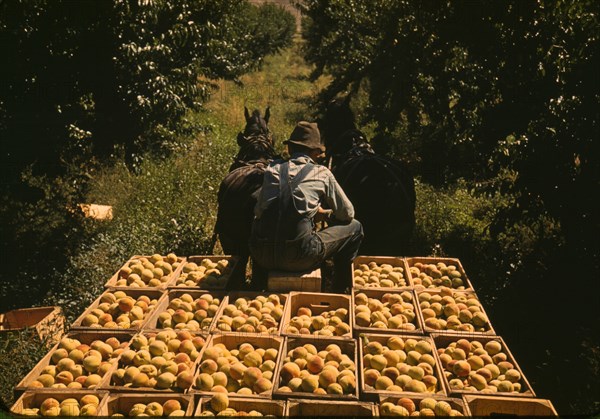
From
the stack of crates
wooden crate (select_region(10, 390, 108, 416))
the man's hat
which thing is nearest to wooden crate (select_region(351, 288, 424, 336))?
the stack of crates

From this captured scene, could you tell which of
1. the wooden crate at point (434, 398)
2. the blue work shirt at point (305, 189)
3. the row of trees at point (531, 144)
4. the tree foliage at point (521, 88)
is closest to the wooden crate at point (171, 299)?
the blue work shirt at point (305, 189)

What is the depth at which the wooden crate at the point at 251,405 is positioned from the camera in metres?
A: 3.61

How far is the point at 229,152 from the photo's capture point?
13.0m

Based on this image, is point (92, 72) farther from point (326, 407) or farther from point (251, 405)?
point (326, 407)

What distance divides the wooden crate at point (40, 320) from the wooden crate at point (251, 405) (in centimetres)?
282

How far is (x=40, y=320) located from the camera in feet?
20.4

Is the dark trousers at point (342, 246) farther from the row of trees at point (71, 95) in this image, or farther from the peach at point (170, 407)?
the row of trees at point (71, 95)

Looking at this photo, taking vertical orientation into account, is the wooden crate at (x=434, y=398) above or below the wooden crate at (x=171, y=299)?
above

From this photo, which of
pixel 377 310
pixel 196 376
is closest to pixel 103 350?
pixel 196 376

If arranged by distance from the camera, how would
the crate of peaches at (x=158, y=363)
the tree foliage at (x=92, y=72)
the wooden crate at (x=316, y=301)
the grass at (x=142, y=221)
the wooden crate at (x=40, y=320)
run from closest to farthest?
the crate of peaches at (x=158, y=363) → the wooden crate at (x=316, y=301) → the grass at (x=142, y=221) → the wooden crate at (x=40, y=320) → the tree foliage at (x=92, y=72)

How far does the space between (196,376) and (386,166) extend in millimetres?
4157

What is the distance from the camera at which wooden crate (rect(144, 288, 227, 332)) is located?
15.7ft

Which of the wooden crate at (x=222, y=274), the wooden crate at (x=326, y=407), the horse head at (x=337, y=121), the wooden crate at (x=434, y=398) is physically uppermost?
the horse head at (x=337, y=121)

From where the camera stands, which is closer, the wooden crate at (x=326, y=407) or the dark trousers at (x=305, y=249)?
the wooden crate at (x=326, y=407)
